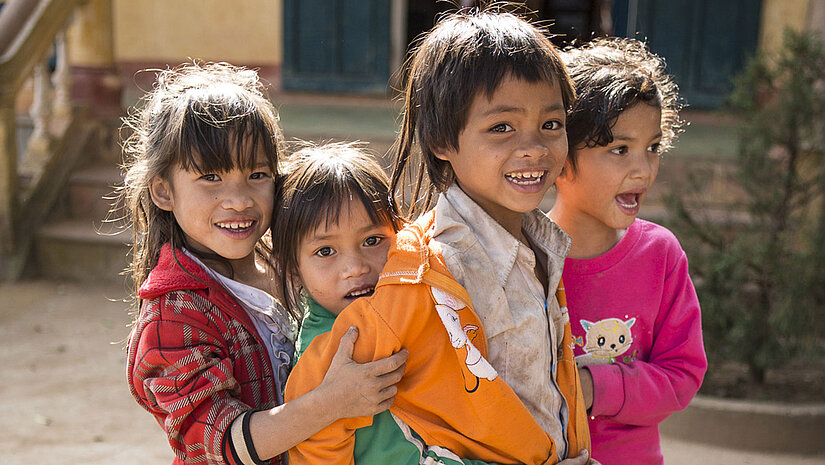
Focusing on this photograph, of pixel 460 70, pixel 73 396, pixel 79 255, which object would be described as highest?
pixel 460 70

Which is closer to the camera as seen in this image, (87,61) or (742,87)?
(742,87)

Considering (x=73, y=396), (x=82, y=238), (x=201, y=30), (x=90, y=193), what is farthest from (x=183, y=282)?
(x=201, y=30)

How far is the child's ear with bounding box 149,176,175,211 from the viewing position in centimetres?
167

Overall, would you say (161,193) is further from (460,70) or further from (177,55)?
(177,55)

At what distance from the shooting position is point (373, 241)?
1.58 m

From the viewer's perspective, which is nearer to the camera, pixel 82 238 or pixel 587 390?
pixel 587 390

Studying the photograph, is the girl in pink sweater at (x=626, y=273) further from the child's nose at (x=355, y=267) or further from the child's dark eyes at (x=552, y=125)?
the child's nose at (x=355, y=267)

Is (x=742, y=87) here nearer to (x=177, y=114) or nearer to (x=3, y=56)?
(x=177, y=114)

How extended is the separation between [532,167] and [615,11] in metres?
6.24

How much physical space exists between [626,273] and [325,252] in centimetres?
70

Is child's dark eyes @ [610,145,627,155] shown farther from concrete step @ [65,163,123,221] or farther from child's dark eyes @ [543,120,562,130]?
concrete step @ [65,163,123,221]

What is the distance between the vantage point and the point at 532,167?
4.75 ft

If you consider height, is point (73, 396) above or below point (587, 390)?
below

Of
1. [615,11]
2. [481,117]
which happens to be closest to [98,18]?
[615,11]
